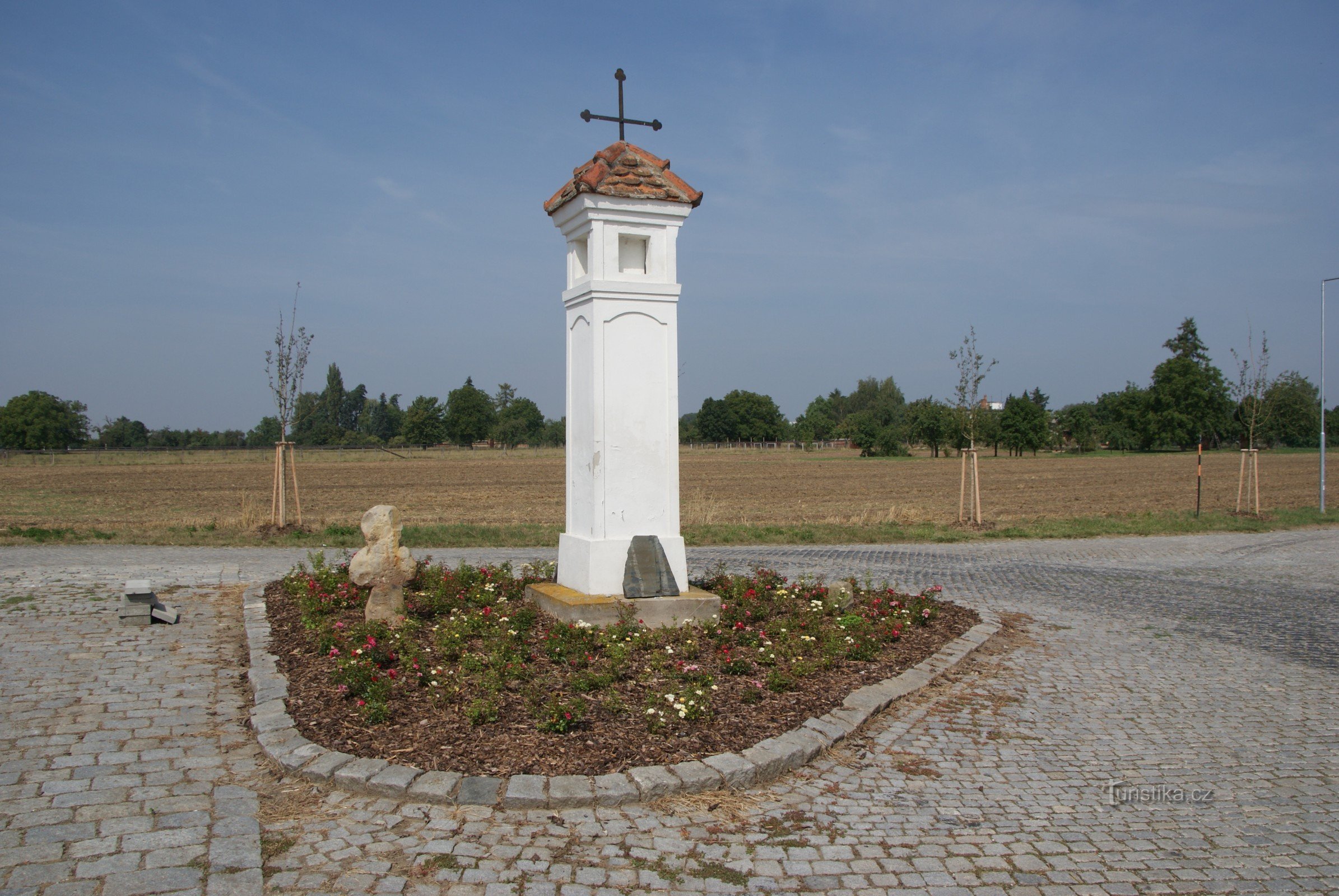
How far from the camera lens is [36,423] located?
8356 centimetres

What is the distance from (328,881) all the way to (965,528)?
1576 centimetres

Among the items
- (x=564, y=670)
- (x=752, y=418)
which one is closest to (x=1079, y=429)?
(x=752, y=418)

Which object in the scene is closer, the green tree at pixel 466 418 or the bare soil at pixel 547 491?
the bare soil at pixel 547 491

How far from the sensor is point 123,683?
5953 millimetres

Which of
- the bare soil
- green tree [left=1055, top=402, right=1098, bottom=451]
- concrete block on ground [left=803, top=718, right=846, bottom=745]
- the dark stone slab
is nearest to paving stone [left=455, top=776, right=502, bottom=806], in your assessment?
concrete block on ground [left=803, top=718, right=846, bottom=745]

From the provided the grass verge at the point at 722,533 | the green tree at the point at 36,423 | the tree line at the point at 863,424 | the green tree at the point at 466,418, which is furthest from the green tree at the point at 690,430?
the grass verge at the point at 722,533

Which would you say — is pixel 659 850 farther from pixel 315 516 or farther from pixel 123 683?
pixel 315 516

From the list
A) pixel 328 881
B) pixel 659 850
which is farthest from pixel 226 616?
pixel 659 850

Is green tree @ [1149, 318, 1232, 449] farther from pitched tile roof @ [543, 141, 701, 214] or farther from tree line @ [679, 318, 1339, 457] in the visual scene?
pitched tile roof @ [543, 141, 701, 214]

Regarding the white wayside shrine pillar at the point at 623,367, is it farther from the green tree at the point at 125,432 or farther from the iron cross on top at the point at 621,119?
the green tree at the point at 125,432

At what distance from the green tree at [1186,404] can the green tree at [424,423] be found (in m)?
80.6

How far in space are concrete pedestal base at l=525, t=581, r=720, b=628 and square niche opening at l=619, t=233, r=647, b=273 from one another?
2768 millimetres

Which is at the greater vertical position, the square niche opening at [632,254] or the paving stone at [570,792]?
the square niche opening at [632,254]

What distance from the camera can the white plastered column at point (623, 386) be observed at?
23.1 feet
